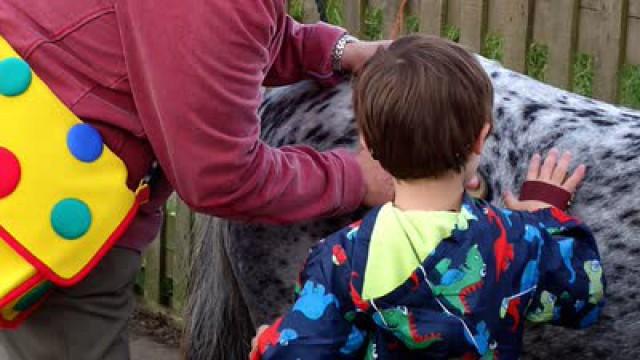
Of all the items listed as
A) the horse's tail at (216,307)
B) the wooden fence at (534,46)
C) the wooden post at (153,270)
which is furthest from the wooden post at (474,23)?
the horse's tail at (216,307)

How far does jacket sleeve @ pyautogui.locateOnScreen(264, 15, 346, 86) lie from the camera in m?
2.75

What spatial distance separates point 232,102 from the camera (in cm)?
226

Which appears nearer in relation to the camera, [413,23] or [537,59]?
[537,59]

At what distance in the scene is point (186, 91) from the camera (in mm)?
2223

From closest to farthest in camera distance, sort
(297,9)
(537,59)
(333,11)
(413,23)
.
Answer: (537,59) → (413,23) → (297,9) → (333,11)

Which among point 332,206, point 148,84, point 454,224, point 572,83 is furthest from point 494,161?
point 572,83

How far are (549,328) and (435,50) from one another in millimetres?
646

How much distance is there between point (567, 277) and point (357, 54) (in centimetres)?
80

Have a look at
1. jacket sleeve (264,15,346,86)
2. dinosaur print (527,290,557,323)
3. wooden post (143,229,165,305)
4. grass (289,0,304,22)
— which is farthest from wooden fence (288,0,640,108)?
dinosaur print (527,290,557,323)

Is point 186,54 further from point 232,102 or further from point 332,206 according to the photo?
point 332,206

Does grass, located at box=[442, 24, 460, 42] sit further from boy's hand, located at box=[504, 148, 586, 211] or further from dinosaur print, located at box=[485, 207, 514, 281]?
dinosaur print, located at box=[485, 207, 514, 281]

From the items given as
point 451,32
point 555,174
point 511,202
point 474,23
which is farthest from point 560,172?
point 451,32

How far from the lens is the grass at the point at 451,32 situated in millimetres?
5340

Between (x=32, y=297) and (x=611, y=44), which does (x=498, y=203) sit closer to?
(x=32, y=297)
